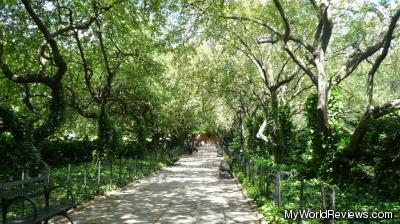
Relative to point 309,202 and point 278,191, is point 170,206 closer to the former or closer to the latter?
point 278,191

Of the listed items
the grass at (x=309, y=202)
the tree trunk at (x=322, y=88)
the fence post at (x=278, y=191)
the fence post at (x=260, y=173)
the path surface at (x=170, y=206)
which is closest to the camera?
the grass at (x=309, y=202)

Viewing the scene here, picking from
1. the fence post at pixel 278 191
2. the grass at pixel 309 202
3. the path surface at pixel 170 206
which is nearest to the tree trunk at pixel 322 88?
the grass at pixel 309 202

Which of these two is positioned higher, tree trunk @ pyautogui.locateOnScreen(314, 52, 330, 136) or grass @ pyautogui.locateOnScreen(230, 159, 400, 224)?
tree trunk @ pyautogui.locateOnScreen(314, 52, 330, 136)

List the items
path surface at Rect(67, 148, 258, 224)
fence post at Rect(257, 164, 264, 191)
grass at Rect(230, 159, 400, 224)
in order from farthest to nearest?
fence post at Rect(257, 164, 264, 191), path surface at Rect(67, 148, 258, 224), grass at Rect(230, 159, 400, 224)

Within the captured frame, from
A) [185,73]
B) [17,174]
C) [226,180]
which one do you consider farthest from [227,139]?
[17,174]

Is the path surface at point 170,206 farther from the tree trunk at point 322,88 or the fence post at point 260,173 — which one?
the tree trunk at point 322,88

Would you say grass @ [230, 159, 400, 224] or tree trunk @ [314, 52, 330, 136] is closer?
grass @ [230, 159, 400, 224]

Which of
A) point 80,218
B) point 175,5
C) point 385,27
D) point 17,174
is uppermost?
point 175,5

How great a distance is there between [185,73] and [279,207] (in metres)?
22.1

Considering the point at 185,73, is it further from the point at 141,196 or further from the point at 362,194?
the point at 362,194

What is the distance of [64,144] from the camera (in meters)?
29.9

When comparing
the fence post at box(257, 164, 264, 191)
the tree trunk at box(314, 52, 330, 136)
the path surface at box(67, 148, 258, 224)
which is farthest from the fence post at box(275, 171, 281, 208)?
the tree trunk at box(314, 52, 330, 136)

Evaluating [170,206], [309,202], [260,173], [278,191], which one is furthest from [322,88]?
[170,206]

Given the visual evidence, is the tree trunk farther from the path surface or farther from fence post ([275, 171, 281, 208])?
fence post ([275, 171, 281, 208])
